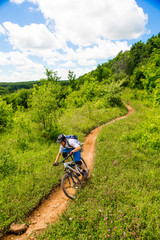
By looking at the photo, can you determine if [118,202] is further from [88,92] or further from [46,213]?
[88,92]

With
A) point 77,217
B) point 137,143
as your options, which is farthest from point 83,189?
point 137,143

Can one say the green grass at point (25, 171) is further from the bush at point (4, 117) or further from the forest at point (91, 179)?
the bush at point (4, 117)

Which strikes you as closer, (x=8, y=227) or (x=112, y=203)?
(x=8, y=227)

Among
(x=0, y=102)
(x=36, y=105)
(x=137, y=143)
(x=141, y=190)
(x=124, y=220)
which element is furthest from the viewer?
(x=0, y=102)

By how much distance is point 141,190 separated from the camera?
19.2ft

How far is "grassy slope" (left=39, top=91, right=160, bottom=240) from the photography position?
14.2 feet

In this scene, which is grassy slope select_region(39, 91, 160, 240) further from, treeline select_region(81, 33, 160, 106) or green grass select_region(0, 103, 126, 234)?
treeline select_region(81, 33, 160, 106)

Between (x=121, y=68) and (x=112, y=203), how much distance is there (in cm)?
5198

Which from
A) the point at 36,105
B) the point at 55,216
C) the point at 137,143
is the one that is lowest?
the point at 55,216

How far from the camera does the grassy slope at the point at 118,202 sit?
4340mm

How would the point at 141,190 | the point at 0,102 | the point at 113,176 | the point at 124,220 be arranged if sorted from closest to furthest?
the point at 124,220, the point at 141,190, the point at 113,176, the point at 0,102

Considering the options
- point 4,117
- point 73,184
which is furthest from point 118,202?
point 4,117

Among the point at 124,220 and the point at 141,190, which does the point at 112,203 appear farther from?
the point at 141,190

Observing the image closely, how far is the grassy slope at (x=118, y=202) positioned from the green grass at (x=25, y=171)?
1.59 meters
